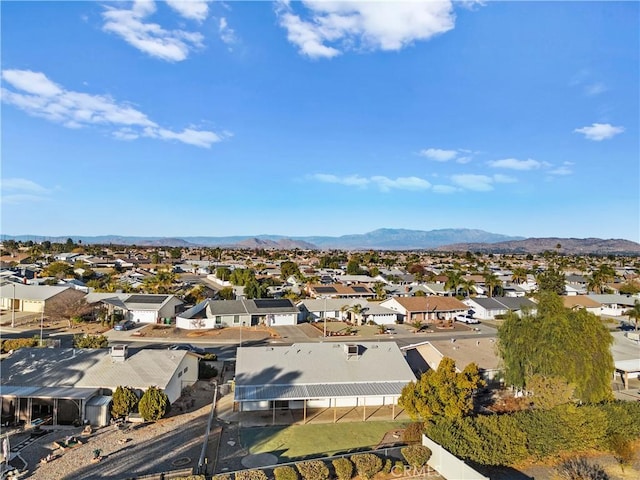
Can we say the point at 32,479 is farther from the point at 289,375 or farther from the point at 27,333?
the point at 27,333

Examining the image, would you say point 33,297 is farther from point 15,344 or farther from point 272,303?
point 272,303

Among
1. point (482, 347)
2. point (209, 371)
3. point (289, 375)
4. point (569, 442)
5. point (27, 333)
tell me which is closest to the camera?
point (569, 442)

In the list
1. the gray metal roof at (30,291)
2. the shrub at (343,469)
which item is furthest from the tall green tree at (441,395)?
the gray metal roof at (30,291)

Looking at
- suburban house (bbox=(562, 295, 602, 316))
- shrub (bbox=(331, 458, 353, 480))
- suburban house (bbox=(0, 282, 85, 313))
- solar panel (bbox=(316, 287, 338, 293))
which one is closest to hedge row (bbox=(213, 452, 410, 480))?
shrub (bbox=(331, 458, 353, 480))

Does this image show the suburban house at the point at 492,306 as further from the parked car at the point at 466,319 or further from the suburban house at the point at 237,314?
the suburban house at the point at 237,314

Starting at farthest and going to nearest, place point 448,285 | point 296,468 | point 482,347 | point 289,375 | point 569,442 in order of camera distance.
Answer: point 448,285 → point 482,347 → point 289,375 → point 569,442 → point 296,468

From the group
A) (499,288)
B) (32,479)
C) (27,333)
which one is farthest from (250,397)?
(499,288)

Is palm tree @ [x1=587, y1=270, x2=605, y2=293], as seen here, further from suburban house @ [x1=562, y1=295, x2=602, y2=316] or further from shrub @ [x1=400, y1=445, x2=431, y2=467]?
shrub @ [x1=400, y1=445, x2=431, y2=467]
